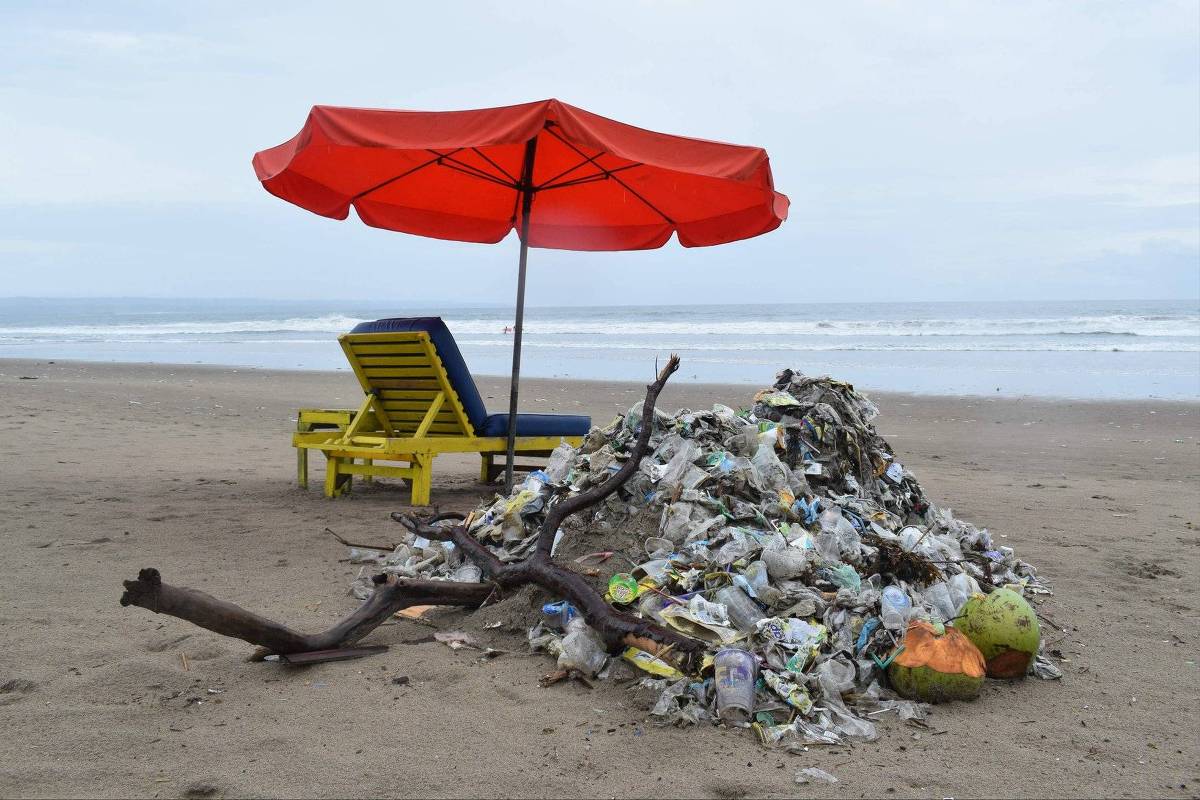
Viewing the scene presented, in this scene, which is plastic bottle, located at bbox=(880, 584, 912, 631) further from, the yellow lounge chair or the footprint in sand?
the yellow lounge chair

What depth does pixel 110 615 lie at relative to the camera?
12.5 feet

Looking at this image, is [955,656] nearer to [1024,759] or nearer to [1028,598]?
[1024,759]

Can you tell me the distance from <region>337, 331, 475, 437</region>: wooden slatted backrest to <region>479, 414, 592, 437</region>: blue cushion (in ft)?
0.54

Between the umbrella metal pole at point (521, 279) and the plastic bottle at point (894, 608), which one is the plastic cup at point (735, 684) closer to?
the plastic bottle at point (894, 608)

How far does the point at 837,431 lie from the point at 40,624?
3.79 meters

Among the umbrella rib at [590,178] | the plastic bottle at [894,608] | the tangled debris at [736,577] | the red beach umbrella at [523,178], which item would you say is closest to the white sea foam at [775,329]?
the red beach umbrella at [523,178]

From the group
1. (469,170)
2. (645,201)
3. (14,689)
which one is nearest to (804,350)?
(645,201)

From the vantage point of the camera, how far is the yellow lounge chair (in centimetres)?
595

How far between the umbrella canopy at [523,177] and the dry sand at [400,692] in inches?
86.9

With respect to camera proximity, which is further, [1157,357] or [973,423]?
[1157,357]

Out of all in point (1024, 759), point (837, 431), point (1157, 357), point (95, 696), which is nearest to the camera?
point (1024, 759)

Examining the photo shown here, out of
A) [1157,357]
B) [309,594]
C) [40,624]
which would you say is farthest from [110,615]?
[1157,357]

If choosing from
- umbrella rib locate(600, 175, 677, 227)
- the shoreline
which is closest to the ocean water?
the shoreline

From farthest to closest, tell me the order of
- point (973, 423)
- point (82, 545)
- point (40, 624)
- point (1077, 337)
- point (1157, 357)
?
point (1077, 337) → point (1157, 357) → point (973, 423) → point (82, 545) → point (40, 624)
